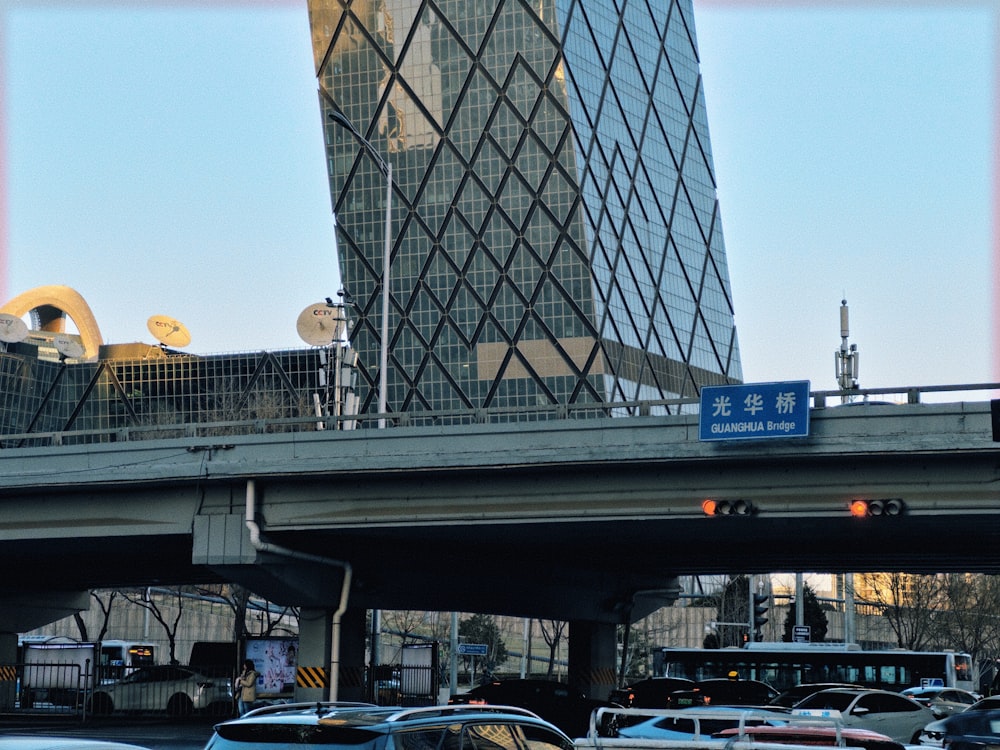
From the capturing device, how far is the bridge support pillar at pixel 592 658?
49.9 meters

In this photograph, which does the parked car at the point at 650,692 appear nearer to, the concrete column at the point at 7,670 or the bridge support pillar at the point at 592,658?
the bridge support pillar at the point at 592,658

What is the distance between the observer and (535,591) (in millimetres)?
45125

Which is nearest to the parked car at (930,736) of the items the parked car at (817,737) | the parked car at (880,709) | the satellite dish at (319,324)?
the parked car at (880,709)

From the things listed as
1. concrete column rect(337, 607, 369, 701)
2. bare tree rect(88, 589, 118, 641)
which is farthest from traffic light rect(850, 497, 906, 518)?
bare tree rect(88, 589, 118, 641)

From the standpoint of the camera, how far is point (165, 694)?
148 ft

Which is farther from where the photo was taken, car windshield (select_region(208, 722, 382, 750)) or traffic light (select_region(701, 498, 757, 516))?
traffic light (select_region(701, 498, 757, 516))

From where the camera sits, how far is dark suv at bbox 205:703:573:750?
9.86 meters

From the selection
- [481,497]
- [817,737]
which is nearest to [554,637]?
[481,497]

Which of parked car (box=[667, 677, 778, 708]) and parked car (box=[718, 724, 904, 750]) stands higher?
parked car (box=[718, 724, 904, 750])

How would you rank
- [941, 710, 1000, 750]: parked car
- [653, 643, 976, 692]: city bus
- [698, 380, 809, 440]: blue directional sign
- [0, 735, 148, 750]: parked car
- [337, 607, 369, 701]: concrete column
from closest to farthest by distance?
1. [0, 735, 148, 750]: parked car
2. [941, 710, 1000, 750]: parked car
3. [698, 380, 809, 440]: blue directional sign
4. [337, 607, 369, 701]: concrete column
5. [653, 643, 976, 692]: city bus

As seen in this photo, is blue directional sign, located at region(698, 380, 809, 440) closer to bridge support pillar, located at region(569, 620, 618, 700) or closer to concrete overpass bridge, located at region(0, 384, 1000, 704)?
concrete overpass bridge, located at region(0, 384, 1000, 704)

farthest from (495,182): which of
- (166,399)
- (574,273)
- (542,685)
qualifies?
(542,685)

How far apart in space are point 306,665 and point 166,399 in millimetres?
103634

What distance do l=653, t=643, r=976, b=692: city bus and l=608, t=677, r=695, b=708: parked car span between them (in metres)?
9.03
